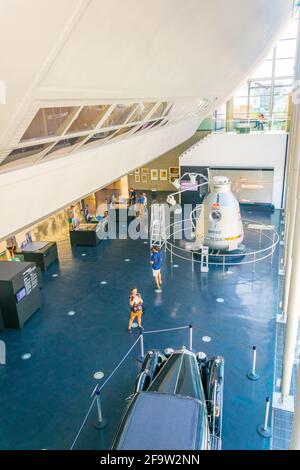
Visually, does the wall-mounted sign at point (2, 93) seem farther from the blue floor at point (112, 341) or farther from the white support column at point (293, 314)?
the blue floor at point (112, 341)

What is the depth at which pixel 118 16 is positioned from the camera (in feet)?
11.1

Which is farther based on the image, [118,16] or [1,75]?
[118,16]

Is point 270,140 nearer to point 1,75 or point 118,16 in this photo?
point 118,16

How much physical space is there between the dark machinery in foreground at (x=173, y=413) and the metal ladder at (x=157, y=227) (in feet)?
27.0

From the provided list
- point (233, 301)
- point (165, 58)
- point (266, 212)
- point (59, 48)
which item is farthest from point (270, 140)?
point (59, 48)

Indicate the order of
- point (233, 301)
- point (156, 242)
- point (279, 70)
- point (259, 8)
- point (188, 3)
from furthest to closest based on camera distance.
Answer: point (279, 70) < point (156, 242) < point (233, 301) < point (259, 8) < point (188, 3)

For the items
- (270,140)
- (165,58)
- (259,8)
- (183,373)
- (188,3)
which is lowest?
(183,373)

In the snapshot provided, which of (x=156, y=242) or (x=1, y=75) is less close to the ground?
(x=1, y=75)

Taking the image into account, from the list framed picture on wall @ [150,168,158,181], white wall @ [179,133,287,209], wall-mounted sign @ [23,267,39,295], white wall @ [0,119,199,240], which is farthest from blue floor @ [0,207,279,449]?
framed picture on wall @ [150,168,158,181]

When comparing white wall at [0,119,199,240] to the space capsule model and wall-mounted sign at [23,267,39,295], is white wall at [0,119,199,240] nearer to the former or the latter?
wall-mounted sign at [23,267,39,295]

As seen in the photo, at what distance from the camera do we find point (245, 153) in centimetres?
1862

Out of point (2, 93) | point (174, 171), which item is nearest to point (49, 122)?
point (2, 93)

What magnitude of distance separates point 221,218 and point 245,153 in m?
7.86
